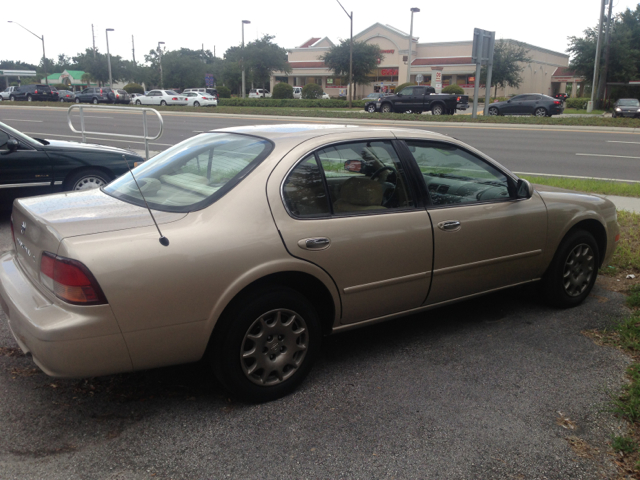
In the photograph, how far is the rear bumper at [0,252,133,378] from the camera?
276cm

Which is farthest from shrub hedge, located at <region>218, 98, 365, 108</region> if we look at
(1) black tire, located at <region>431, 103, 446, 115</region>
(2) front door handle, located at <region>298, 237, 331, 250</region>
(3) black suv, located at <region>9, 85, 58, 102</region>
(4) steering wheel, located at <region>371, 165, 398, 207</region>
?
(2) front door handle, located at <region>298, 237, 331, 250</region>

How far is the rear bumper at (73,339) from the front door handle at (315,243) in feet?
3.62

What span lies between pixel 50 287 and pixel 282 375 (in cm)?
136

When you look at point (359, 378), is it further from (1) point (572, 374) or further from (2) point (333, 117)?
(2) point (333, 117)

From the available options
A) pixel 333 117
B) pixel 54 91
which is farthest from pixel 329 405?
pixel 54 91

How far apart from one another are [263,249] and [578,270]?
309 cm

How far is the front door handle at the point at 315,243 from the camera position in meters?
3.32

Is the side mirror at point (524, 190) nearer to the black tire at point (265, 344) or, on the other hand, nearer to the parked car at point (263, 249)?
the parked car at point (263, 249)

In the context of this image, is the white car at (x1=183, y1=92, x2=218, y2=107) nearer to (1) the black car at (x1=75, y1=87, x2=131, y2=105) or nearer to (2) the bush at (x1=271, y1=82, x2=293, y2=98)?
(2) the bush at (x1=271, y1=82, x2=293, y2=98)

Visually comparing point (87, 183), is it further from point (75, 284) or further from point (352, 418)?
point (352, 418)

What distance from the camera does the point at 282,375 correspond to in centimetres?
339

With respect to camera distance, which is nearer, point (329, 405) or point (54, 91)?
point (329, 405)

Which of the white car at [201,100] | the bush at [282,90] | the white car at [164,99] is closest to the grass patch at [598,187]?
the white car at [201,100]

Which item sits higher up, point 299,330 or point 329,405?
point 299,330
